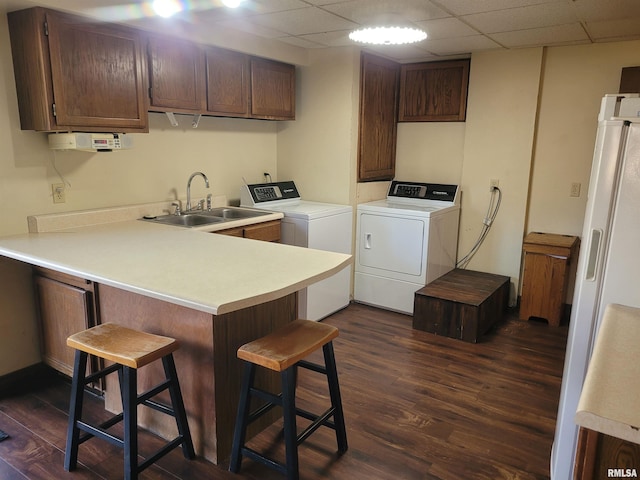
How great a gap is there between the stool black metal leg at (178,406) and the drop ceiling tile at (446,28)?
8.42 ft

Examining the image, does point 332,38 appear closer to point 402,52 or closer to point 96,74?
point 402,52

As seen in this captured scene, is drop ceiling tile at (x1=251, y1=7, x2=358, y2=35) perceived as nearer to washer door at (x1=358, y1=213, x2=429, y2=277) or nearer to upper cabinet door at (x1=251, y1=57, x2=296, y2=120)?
upper cabinet door at (x1=251, y1=57, x2=296, y2=120)

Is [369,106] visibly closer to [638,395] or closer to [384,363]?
[384,363]

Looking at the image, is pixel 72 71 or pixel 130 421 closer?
pixel 130 421

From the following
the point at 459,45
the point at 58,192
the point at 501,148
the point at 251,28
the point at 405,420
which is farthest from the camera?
the point at 501,148

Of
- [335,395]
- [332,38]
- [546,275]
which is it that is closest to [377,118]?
[332,38]

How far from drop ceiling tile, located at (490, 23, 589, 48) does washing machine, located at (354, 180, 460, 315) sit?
1.30m

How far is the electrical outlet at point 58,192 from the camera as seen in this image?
2783mm

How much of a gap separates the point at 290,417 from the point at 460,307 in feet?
6.69

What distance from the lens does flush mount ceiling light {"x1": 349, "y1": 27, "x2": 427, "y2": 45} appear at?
306 cm

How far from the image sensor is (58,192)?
280cm

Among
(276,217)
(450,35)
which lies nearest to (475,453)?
(276,217)

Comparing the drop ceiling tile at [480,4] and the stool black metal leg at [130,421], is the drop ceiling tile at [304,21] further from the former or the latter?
→ the stool black metal leg at [130,421]

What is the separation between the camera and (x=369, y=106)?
13.4 ft
